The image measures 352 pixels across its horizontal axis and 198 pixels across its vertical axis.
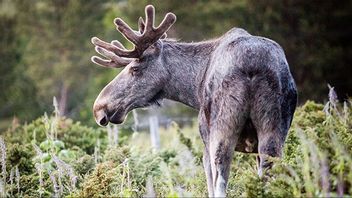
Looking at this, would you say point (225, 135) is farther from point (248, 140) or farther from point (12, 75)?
point (12, 75)

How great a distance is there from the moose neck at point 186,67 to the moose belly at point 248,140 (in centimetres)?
82

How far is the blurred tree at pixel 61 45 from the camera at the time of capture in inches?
1414

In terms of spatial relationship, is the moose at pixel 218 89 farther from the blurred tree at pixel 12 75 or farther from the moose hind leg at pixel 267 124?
the blurred tree at pixel 12 75

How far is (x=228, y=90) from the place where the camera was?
5648 millimetres

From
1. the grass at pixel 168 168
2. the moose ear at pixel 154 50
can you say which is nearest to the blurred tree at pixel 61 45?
the grass at pixel 168 168

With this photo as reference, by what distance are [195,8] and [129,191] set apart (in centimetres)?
2463

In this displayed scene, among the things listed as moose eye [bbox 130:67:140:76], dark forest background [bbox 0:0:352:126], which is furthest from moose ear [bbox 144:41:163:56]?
dark forest background [bbox 0:0:352:126]

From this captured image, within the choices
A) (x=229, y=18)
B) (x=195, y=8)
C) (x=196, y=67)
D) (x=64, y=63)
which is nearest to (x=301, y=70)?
(x=229, y=18)

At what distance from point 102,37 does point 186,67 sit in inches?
1176

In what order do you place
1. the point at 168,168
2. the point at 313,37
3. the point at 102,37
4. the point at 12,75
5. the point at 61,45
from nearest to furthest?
the point at 168,168, the point at 313,37, the point at 12,75, the point at 102,37, the point at 61,45

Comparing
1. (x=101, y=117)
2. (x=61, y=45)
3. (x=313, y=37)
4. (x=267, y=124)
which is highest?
(x=61, y=45)

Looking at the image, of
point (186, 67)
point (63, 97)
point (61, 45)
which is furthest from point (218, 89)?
point (61, 45)

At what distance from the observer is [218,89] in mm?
5785

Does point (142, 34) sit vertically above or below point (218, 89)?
above
